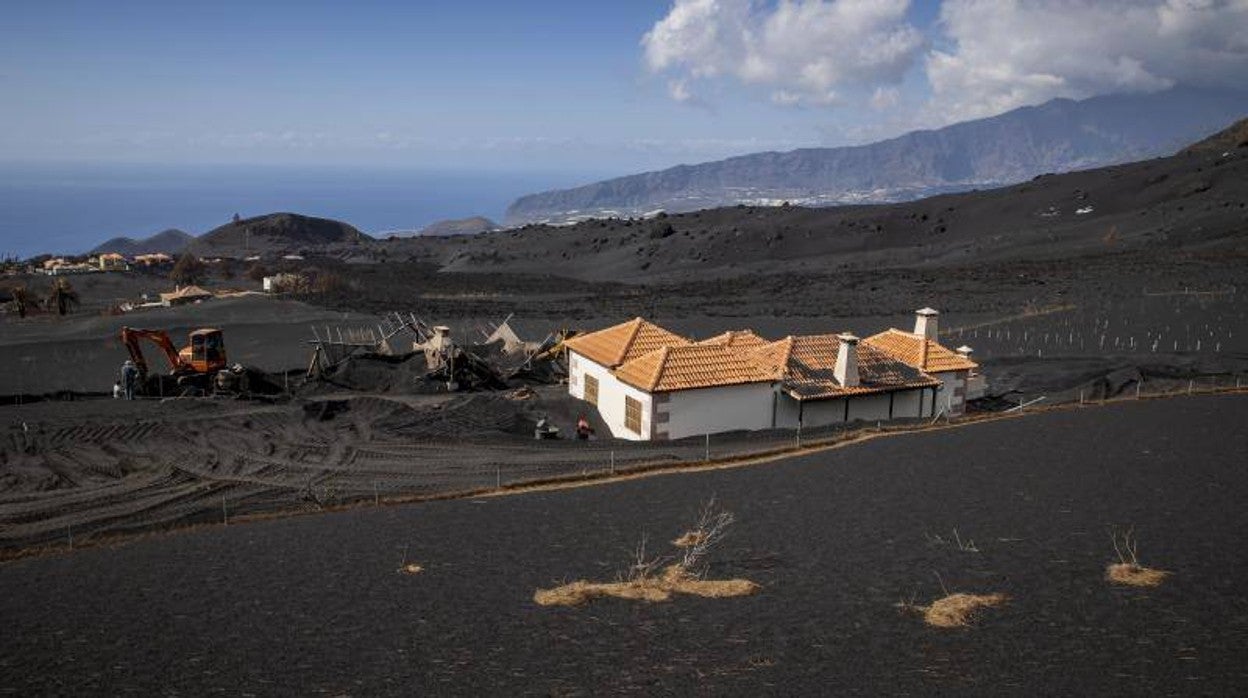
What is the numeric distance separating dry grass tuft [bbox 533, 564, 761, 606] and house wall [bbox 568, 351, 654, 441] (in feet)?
43.0

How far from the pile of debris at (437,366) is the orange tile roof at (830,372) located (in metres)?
12.0

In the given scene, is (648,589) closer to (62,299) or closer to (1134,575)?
(1134,575)

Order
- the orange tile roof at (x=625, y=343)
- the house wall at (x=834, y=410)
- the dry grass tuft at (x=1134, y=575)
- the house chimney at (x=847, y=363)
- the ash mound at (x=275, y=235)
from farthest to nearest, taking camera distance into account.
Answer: the ash mound at (x=275, y=235) → the orange tile roof at (x=625, y=343) → the house wall at (x=834, y=410) → the house chimney at (x=847, y=363) → the dry grass tuft at (x=1134, y=575)

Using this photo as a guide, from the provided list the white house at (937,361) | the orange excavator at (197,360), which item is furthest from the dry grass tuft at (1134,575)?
the orange excavator at (197,360)

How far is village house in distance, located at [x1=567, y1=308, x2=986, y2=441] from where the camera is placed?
87.5 ft

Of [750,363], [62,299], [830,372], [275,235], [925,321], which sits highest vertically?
[275,235]

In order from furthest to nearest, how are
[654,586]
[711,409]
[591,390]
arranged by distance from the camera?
[591,390], [711,409], [654,586]

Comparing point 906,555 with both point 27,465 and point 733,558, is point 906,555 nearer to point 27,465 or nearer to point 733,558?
point 733,558

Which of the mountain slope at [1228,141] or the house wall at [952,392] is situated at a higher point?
the mountain slope at [1228,141]

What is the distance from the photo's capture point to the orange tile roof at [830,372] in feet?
89.3

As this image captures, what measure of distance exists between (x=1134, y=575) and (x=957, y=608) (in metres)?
2.91

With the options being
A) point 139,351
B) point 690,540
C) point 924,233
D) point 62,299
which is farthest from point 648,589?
point 924,233

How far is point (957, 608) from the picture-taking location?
1199cm

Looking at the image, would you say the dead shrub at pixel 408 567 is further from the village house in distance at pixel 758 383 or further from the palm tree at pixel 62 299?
the palm tree at pixel 62 299
